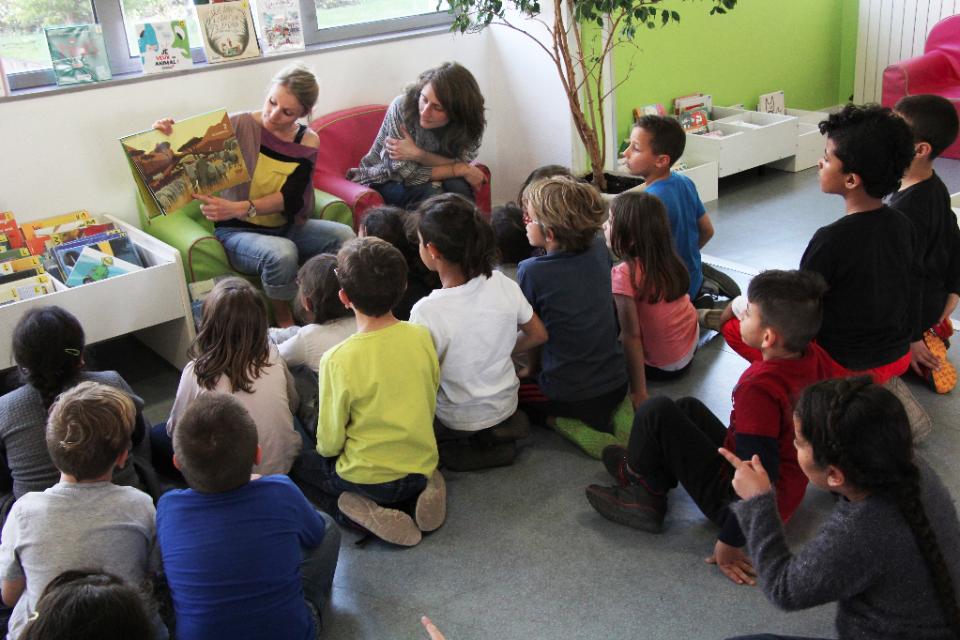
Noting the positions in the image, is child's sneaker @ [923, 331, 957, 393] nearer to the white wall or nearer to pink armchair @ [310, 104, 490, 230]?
pink armchair @ [310, 104, 490, 230]

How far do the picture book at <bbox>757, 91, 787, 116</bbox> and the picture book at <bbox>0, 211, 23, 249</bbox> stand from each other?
468 cm

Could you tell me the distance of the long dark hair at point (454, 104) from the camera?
3.59 metres

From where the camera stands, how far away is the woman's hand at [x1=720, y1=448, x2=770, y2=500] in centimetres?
154

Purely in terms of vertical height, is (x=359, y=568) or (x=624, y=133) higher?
(x=624, y=133)

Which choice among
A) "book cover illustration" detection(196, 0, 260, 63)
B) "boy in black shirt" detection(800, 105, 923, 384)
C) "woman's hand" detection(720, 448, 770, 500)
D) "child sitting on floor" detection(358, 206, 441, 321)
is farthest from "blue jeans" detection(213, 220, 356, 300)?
"woman's hand" detection(720, 448, 770, 500)

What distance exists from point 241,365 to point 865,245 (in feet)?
5.58

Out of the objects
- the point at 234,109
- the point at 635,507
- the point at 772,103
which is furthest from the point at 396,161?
the point at 772,103

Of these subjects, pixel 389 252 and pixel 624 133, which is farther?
pixel 624 133

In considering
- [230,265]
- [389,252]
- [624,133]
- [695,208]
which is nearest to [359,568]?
[389,252]

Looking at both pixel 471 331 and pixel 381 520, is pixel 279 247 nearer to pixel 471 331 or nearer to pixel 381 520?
pixel 471 331

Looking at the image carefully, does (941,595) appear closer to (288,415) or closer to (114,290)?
(288,415)

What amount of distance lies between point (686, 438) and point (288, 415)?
1.09m

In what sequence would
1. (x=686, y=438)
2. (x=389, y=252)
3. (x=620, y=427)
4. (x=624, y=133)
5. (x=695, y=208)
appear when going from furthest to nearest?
(x=624, y=133), (x=695, y=208), (x=620, y=427), (x=389, y=252), (x=686, y=438)

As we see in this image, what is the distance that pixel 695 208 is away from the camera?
125 inches
